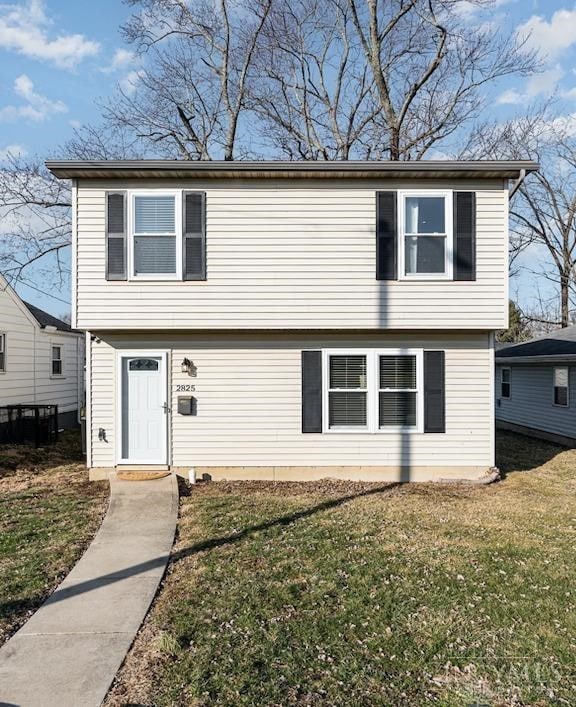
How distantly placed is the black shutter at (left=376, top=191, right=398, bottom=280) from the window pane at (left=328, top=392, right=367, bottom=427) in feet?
7.17

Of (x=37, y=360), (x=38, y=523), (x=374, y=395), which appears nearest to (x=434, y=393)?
(x=374, y=395)

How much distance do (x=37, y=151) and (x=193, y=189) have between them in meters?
10.5

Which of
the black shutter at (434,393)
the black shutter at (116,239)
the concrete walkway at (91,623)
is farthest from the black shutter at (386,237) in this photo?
the concrete walkway at (91,623)

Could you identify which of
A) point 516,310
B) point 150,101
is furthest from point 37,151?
point 516,310

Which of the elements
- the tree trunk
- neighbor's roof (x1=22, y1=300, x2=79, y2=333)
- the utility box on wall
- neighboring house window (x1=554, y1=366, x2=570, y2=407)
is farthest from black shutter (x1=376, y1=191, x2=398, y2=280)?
the tree trunk

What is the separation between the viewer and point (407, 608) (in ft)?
13.9

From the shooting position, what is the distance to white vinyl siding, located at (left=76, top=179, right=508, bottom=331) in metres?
8.33

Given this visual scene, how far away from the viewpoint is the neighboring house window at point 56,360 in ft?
54.0

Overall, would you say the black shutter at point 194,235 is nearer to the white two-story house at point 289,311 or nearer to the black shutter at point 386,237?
the white two-story house at point 289,311

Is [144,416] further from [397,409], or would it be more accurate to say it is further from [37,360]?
[37,360]

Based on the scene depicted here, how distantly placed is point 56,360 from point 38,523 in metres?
11.2

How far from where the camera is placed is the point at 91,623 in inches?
157

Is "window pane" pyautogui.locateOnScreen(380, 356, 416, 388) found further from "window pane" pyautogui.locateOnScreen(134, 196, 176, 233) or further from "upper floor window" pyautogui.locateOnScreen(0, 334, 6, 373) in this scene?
"upper floor window" pyautogui.locateOnScreen(0, 334, 6, 373)

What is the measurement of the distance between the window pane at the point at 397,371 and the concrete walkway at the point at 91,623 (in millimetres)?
4388
